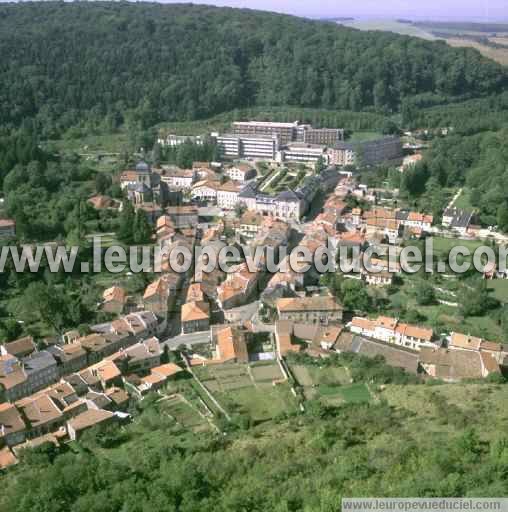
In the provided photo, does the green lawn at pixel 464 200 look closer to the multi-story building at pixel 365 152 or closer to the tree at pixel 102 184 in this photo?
Result: the multi-story building at pixel 365 152

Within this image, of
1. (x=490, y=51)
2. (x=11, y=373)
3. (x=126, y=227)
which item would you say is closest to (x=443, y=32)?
(x=490, y=51)

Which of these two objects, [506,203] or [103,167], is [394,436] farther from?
[103,167]

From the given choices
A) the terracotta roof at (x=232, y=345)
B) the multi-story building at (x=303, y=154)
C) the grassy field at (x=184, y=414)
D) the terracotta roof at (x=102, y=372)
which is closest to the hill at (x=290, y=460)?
the grassy field at (x=184, y=414)

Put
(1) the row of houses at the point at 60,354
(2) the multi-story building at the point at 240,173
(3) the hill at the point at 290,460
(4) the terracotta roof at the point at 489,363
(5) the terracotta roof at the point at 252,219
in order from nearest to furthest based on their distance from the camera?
(3) the hill at the point at 290,460, (4) the terracotta roof at the point at 489,363, (1) the row of houses at the point at 60,354, (5) the terracotta roof at the point at 252,219, (2) the multi-story building at the point at 240,173

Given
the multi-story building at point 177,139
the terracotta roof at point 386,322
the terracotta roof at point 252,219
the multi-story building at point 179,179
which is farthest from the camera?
the multi-story building at point 177,139

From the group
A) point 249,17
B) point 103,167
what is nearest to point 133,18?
point 249,17

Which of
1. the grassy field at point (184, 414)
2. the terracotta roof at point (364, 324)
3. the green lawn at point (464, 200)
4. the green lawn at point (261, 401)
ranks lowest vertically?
the grassy field at point (184, 414)

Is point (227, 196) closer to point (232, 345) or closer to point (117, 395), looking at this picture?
point (232, 345)
